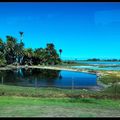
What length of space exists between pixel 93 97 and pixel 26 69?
48.4 metres

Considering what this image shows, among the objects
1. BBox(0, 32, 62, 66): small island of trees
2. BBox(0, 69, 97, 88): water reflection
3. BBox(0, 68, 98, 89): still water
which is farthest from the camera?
BBox(0, 32, 62, 66): small island of trees

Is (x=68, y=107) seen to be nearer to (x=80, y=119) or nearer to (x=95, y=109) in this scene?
(x=95, y=109)

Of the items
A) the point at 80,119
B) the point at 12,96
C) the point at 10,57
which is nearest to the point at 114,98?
the point at 12,96

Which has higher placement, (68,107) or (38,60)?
(38,60)

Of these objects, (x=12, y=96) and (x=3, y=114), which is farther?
(x=12, y=96)

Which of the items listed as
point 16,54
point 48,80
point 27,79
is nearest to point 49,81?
point 48,80

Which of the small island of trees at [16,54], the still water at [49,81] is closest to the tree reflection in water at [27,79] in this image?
the still water at [49,81]

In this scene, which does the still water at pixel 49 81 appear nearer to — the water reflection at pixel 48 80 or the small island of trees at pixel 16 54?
the water reflection at pixel 48 80

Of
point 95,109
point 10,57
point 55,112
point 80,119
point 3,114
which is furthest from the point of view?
point 10,57

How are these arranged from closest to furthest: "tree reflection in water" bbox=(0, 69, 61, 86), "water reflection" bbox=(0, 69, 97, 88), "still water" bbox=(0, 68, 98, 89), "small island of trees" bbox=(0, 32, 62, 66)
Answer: "still water" bbox=(0, 68, 98, 89)
"water reflection" bbox=(0, 69, 97, 88)
"tree reflection in water" bbox=(0, 69, 61, 86)
"small island of trees" bbox=(0, 32, 62, 66)

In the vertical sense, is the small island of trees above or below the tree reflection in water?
above

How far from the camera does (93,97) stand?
18.4 m

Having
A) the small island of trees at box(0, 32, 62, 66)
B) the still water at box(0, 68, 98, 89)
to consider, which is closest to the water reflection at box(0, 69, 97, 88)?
the still water at box(0, 68, 98, 89)

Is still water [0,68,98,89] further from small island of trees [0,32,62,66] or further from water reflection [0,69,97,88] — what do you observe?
small island of trees [0,32,62,66]
